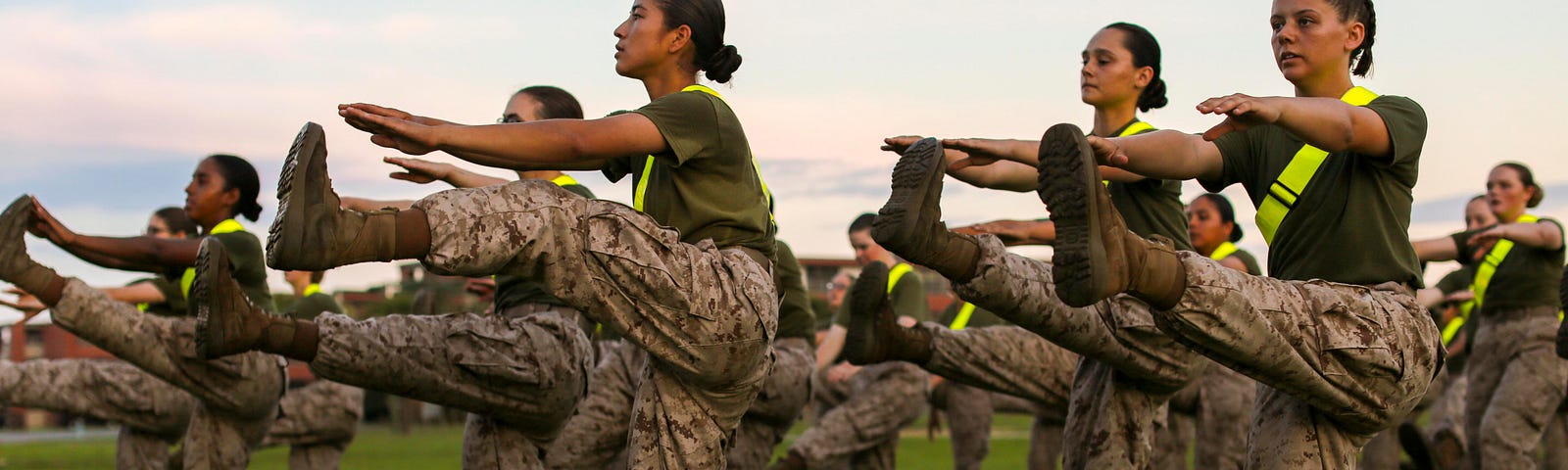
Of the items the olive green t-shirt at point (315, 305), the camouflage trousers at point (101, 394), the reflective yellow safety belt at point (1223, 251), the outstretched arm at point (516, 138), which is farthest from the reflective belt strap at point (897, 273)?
the outstretched arm at point (516, 138)

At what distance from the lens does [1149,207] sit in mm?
6926

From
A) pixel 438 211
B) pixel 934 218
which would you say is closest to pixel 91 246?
pixel 438 211

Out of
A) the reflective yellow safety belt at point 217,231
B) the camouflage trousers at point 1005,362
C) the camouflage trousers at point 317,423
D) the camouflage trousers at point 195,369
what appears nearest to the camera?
the camouflage trousers at point 195,369

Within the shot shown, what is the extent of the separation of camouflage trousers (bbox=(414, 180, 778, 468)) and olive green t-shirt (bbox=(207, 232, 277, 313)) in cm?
369

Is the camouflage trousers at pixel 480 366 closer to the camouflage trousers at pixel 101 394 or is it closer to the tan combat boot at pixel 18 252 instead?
the tan combat boot at pixel 18 252

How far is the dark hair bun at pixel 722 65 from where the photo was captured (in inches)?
243

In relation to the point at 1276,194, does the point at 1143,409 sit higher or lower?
lower

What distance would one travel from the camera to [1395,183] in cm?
534

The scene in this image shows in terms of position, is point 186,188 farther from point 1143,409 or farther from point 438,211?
point 1143,409

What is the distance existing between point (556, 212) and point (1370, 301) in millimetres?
2630

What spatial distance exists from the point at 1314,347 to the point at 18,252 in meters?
5.92

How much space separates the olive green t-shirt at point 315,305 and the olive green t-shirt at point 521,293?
3526 millimetres

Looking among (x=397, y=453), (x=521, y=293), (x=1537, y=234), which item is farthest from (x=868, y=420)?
(x=397, y=453)

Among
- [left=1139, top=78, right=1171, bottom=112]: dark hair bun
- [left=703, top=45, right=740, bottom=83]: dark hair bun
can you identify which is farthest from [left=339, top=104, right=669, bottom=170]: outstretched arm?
[left=1139, top=78, right=1171, bottom=112]: dark hair bun
